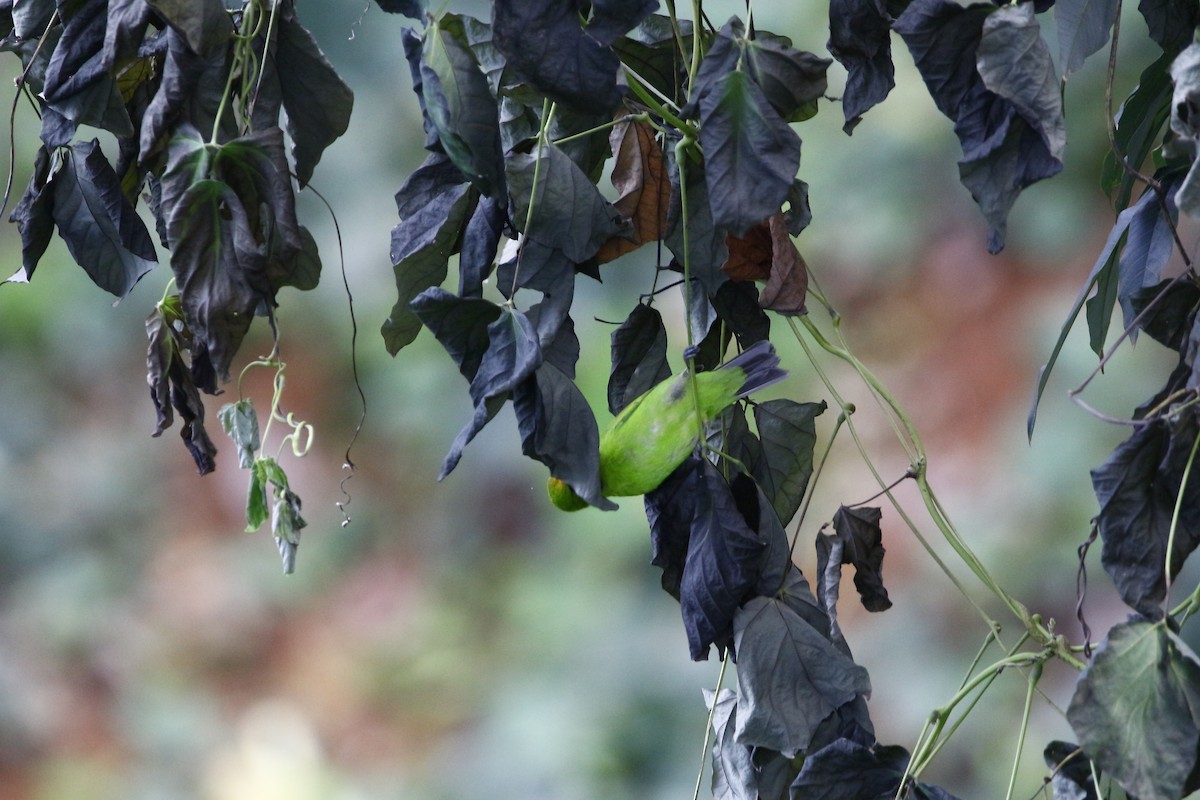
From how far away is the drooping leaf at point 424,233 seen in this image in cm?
53

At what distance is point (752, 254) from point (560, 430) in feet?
0.49

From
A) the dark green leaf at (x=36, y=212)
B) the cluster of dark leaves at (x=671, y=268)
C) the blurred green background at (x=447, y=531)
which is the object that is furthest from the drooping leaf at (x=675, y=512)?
the blurred green background at (x=447, y=531)

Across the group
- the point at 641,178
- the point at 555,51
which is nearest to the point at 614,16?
the point at 555,51

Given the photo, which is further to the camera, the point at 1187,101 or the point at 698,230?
the point at 698,230

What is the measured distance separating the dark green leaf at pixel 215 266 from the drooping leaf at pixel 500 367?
101 mm

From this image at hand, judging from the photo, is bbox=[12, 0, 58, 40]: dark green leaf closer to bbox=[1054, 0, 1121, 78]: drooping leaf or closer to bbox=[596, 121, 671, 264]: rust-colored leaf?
bbox=[596, 121, 671, 264]: rust-colored leaf

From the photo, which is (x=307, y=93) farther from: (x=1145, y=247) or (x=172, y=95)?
(x=1145, y=247)

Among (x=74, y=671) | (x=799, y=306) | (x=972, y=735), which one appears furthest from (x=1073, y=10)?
(x=74, y=671)

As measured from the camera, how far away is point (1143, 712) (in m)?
0.41

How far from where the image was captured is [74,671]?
2.30 meters

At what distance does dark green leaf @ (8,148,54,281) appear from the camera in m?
0.57

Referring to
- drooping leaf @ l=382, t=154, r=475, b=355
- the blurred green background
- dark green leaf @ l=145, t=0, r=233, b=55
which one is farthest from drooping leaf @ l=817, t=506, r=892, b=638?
the blurred green background

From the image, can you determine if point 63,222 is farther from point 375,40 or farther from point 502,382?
point 375,40

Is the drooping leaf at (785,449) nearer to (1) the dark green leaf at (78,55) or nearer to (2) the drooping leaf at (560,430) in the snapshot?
(2) the drooping leaf at (560,430)
